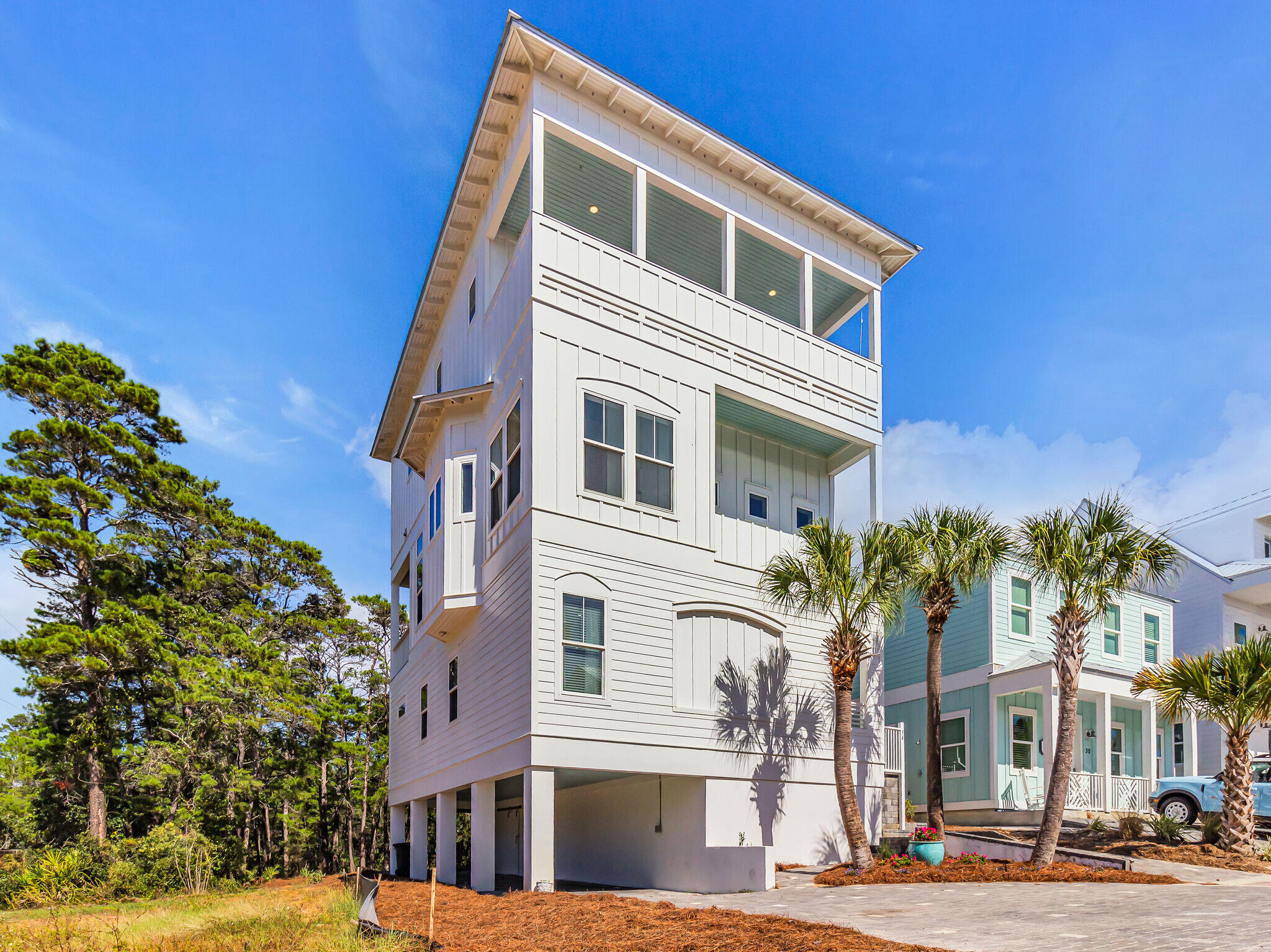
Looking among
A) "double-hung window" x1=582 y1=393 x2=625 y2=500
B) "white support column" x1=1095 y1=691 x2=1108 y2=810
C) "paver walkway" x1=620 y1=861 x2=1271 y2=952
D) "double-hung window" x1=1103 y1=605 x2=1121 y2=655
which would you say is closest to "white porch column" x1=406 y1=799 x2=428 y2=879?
"paver walkway" x1=620 y1=861 x2=1271 y2=952

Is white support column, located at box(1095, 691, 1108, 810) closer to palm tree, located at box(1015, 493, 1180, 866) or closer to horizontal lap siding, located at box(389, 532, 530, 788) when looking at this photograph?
palm tree, located at box(1015, 493, 1180, 866)

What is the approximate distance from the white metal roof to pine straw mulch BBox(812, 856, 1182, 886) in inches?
504

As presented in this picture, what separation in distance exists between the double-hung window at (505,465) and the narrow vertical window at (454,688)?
154 inches

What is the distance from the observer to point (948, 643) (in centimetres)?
2678

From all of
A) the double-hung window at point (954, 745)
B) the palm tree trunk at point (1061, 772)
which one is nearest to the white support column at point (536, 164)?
the palm tree trunk at point (1061, 772)

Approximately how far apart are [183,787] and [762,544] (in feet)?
72.9

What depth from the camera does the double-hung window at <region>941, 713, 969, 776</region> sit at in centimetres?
2545

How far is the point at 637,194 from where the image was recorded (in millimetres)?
17609

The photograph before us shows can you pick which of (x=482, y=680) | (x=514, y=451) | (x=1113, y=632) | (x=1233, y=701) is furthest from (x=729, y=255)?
(x=1113, y=632)

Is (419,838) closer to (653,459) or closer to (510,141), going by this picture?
(653,459)

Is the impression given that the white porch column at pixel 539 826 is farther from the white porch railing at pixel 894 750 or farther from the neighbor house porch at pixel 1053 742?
the neighbor house porch at pixel 1053 742

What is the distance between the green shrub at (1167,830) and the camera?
1766 cm

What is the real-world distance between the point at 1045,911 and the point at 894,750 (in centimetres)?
974

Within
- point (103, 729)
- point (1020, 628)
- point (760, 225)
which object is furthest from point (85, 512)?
point (1020, 628)
